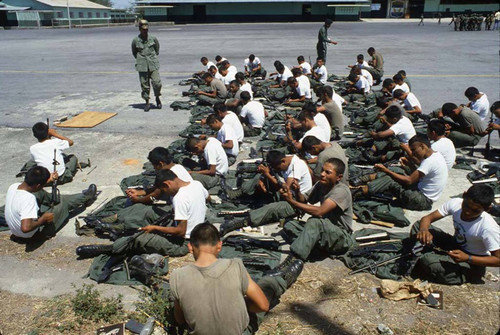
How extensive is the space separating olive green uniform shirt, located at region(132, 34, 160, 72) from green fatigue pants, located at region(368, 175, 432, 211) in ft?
29.1

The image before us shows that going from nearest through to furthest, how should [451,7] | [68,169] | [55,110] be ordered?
1. [68,169]
2. [55,110]
3. [451,7]

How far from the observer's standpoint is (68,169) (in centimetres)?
865

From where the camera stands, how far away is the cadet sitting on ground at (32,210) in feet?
19.5

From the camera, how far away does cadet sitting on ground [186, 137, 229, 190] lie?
7945 millimetres

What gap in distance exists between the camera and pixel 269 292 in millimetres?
4684

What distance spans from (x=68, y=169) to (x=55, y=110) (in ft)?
22.8

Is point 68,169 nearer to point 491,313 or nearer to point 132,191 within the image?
point 132,191

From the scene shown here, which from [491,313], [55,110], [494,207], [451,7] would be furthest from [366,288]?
[451,7]

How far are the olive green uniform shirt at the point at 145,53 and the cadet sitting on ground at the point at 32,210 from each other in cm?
744

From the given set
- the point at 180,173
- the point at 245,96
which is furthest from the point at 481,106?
the point at 180,173

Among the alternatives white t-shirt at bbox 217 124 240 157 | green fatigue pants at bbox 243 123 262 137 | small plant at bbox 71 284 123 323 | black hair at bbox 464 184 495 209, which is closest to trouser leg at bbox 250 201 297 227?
small plant at bbox 71 284 123 323

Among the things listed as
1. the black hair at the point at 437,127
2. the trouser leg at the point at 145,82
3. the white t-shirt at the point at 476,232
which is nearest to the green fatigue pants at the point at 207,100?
the trouser leg at the point at 145,82

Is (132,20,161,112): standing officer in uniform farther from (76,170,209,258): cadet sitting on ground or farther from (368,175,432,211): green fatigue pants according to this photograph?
(368,175,432,211): green fatigue pants

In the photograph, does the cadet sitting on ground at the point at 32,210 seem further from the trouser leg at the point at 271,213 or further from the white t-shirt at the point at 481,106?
the white t-shirt at the point at 481,106
